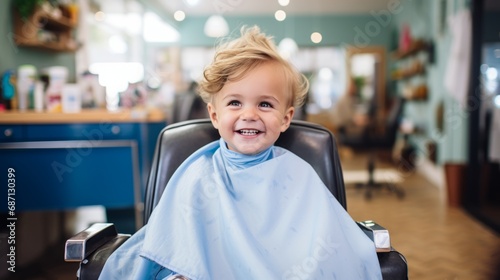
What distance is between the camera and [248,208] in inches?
45.3

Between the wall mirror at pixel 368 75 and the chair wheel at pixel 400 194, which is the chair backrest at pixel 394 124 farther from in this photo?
the wall mirror at pixel 368 75

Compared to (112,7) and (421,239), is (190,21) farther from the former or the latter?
(421,239)

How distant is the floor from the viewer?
2.47 metres

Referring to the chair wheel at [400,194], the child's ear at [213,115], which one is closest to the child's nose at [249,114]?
the child's ear at [213,115]

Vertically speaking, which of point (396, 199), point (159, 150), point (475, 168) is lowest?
point (396, 199)

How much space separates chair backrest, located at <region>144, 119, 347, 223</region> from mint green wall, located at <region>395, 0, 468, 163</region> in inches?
133

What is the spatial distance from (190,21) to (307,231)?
30.8 ft

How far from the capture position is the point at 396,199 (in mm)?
4402

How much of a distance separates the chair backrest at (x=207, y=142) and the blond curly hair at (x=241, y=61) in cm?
13

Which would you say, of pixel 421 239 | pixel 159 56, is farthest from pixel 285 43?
pixel 421 239

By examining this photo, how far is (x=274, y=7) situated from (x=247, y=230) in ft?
27.0

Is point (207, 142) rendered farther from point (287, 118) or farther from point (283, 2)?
point (283, 2)

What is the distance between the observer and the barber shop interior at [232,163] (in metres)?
1.07

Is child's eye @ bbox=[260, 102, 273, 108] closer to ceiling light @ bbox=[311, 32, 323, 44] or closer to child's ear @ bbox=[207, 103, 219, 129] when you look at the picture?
child's ear @ bbox=[207, 103, 219, 129]
